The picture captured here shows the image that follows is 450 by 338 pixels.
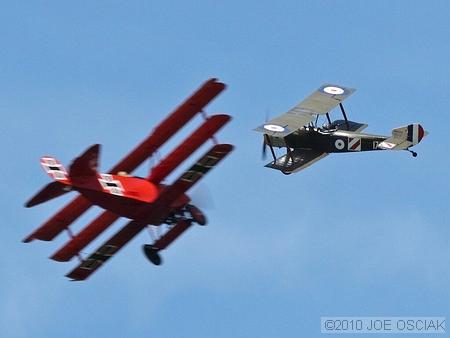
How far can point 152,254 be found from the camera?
312 feet

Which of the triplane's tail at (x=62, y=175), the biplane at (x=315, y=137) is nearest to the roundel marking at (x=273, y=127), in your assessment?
the biplane at (x=315, y=137)

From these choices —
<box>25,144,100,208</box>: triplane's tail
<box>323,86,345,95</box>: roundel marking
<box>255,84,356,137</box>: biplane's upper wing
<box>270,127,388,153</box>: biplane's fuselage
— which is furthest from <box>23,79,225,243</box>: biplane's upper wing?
<box>323,86,345,95</box>: roundel marking

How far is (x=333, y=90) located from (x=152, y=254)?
21.7 meters

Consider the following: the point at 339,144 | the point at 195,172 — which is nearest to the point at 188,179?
the point at 195,172

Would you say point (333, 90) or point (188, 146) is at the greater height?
point (188, 146)

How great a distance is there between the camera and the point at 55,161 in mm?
90375

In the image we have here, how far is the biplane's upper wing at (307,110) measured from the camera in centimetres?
10912

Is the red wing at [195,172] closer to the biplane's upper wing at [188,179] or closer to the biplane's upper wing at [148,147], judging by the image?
the biplane's upper wing at [188,179]

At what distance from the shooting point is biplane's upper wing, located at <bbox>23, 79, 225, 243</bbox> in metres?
93.1

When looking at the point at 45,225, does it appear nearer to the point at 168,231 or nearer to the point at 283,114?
the point at 168,231

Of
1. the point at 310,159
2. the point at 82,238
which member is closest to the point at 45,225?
the point at 82,238

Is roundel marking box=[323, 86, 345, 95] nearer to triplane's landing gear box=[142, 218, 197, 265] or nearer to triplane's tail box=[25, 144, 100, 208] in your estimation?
triplane's landing gear box=[142, 218, 197, 265]

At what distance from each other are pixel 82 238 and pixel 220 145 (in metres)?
8.36

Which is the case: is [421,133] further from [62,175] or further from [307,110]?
[62,175]
